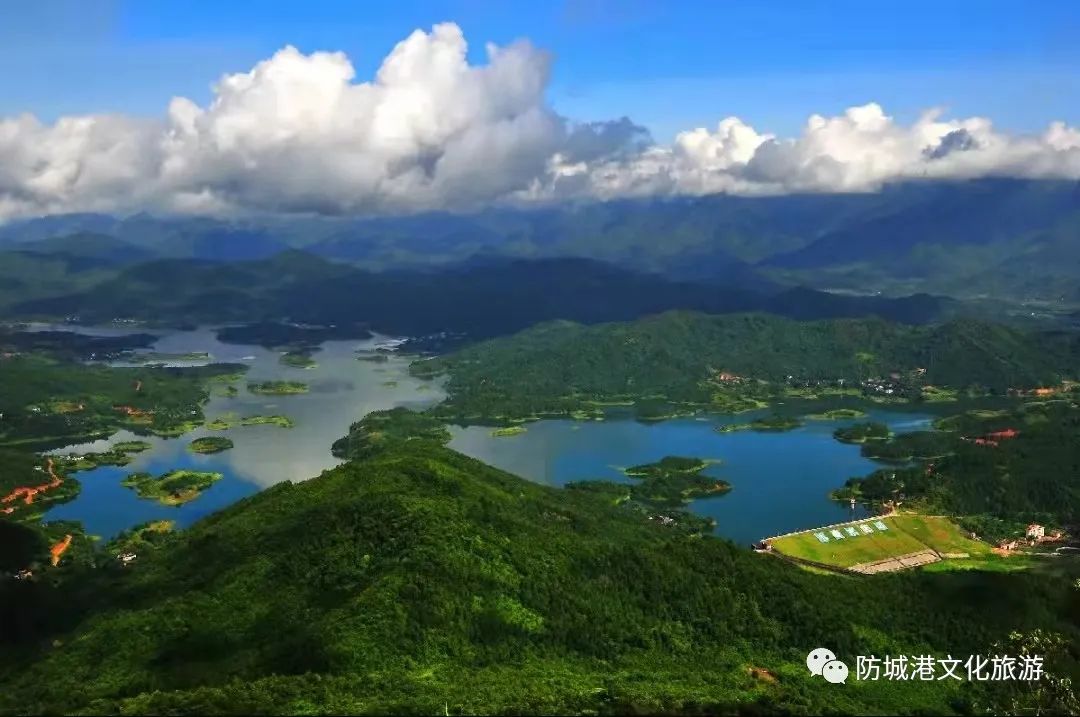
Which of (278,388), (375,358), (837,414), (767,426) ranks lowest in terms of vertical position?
(837,414)

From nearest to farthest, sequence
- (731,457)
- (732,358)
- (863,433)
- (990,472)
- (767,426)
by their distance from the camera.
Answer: (990,472) → (731,457) → (863,433) → (767,426) → (732,358)

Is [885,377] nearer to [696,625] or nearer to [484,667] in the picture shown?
[696,625]

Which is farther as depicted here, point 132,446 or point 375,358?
point 375,358

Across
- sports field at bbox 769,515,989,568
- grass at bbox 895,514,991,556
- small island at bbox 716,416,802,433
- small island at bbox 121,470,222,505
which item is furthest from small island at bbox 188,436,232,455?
grass at bbox 895,514,991,556

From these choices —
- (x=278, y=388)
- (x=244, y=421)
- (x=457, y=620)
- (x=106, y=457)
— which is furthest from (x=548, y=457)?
(x=278, y=388)

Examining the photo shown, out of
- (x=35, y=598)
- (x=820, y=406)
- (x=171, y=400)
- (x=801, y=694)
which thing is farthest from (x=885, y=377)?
(x=35, y=598)

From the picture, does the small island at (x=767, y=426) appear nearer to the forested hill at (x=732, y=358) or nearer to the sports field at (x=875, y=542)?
the forested hill at (x=732, y=358)

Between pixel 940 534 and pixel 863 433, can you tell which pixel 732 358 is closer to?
pixel 863 433
